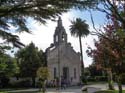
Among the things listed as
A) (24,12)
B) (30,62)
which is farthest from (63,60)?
(24,12)

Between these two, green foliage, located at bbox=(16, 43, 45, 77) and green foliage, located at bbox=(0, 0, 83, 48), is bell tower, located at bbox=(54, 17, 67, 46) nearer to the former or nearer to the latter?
green foliage, located at bbox=(16, 43, 45, 77)

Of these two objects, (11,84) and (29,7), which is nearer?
(29,7)

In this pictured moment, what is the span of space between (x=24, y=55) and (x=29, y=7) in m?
61.5

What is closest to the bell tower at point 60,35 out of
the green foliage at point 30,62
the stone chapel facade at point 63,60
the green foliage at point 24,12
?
the stone chapel facade at point 63,60

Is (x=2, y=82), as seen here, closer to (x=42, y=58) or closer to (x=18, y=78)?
(x=18, y=78)

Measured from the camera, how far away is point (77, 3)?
599cm

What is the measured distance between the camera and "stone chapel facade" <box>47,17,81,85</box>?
69.8 m

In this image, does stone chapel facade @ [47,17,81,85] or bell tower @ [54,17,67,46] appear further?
bell tower @ [54,17,67,46]

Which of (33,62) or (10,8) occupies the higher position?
(33,62)

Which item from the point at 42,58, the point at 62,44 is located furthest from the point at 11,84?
the point at 62,44

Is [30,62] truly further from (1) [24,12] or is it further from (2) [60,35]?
(1) [24,12]

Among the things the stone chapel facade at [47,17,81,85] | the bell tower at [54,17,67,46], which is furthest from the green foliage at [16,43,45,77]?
the bell tower at [54,17,67,46]

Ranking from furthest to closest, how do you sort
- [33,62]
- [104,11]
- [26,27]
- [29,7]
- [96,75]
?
1. [96,75]
2. [33,62]
3. [26,27]
4. [29,7]
5. [104,11]

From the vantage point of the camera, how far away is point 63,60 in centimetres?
7144
